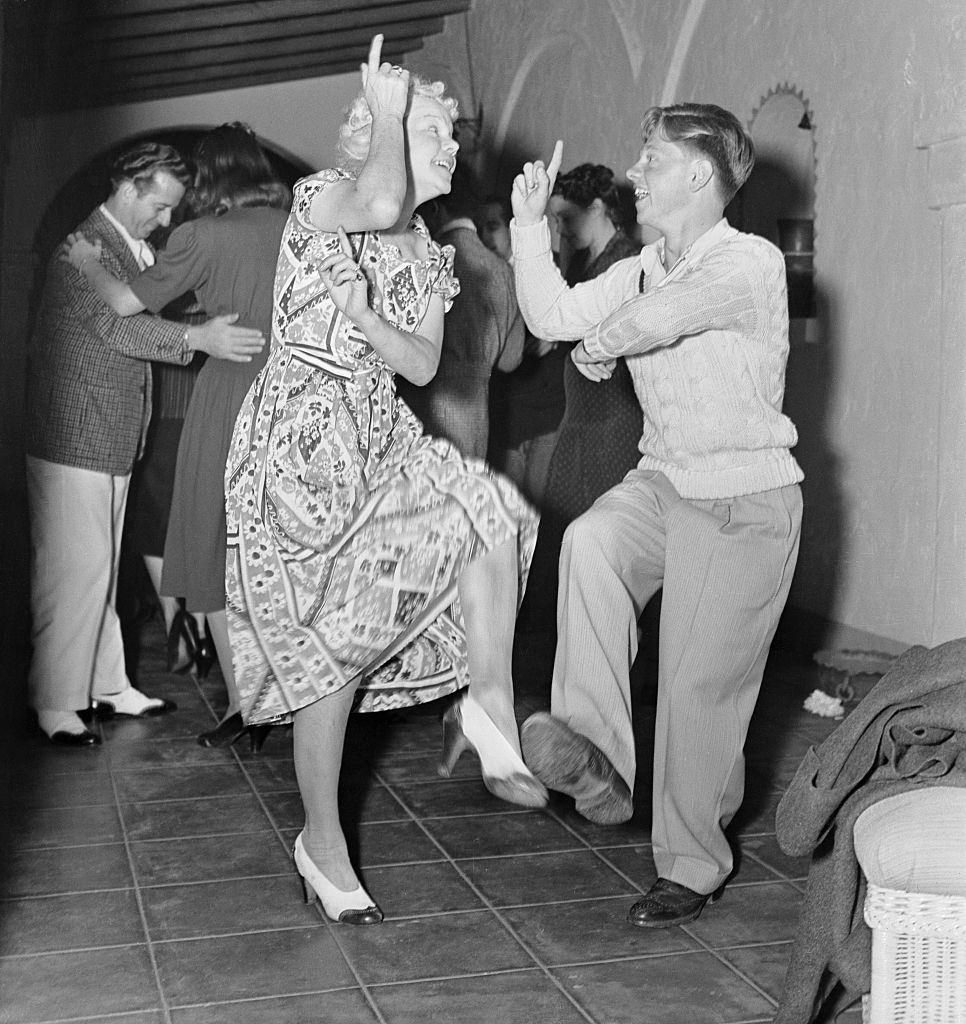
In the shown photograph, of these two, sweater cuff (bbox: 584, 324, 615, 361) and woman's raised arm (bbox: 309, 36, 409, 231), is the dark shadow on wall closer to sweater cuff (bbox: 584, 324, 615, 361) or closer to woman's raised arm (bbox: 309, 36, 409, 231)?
sweater cuff (bbox: 584, 324, 615, 361)

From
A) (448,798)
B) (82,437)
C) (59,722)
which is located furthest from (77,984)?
(82,437)

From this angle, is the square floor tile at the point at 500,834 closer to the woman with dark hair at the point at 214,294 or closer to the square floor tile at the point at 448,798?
the square floor tile at the point at 448,798

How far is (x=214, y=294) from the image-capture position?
3.99m

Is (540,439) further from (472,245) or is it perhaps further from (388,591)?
(388,591)

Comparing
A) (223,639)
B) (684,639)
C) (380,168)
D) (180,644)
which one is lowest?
(180,644)

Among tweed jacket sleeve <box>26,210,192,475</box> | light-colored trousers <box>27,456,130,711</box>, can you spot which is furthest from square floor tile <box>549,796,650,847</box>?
tweed jacket sleeve <box>26,210,192,475</box>

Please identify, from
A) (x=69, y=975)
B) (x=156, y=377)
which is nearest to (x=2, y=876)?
(x=69, y=975)

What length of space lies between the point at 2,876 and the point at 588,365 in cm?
161

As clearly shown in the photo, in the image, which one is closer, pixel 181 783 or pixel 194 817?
pixel 194 817

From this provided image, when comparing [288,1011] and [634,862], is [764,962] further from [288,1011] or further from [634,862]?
[288,1011]

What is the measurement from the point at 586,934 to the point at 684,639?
0.58 m

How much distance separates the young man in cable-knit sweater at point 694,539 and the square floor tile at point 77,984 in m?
0.85

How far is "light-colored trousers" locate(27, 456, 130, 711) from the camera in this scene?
413cm

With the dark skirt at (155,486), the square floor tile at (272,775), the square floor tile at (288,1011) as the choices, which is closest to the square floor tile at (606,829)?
the square floor tile at (272,775)
